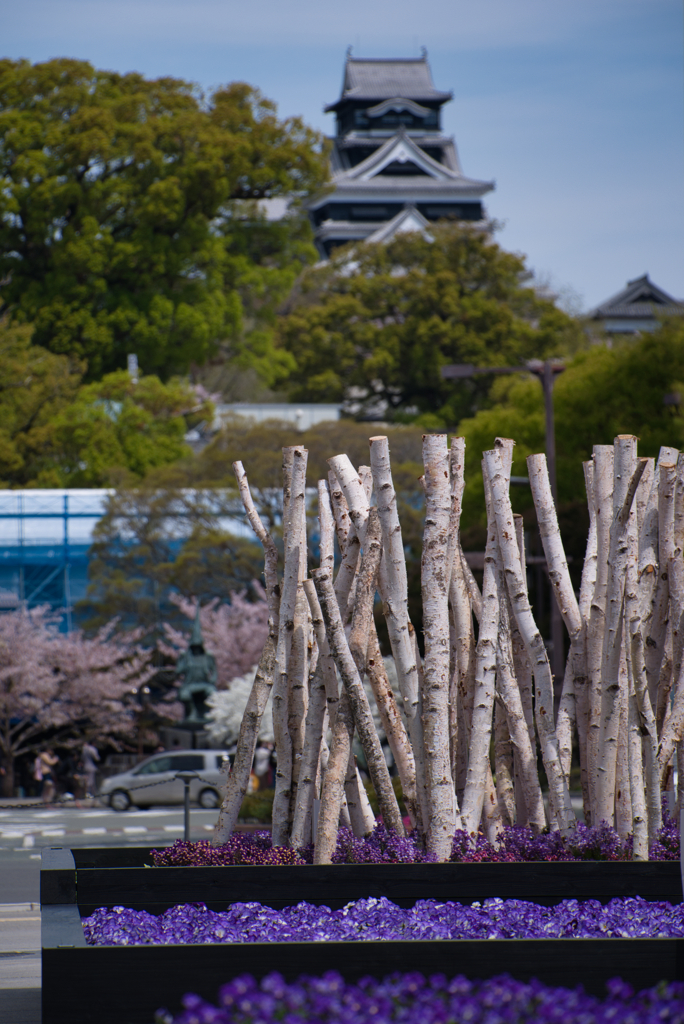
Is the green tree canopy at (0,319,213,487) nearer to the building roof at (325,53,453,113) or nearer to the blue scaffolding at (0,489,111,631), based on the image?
the blue scaffolding at (0,489,111,631)

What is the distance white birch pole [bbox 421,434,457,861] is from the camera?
6266 mm

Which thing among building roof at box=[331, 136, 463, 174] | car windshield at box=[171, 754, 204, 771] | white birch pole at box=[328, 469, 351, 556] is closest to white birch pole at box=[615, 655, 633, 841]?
white birch pole at box=[328, 469, 351, 556]

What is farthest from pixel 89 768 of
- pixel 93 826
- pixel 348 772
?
pixel 348 772

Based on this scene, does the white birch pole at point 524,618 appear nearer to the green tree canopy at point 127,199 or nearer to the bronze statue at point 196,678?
the bronze statue at point 196,678

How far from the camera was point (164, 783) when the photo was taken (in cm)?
2141

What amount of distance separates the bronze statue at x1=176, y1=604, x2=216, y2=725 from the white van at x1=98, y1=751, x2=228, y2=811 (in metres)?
3.20

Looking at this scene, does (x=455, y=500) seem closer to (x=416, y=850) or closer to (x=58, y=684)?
(x=416, y=850)

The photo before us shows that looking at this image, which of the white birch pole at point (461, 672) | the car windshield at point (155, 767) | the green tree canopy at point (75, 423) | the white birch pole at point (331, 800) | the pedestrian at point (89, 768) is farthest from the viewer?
the green tree canopy at point (75, 423)

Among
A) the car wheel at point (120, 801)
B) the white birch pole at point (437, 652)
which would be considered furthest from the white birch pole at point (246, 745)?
the car wheel at point (120, 801)

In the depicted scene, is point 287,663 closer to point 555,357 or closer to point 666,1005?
point 666,1005

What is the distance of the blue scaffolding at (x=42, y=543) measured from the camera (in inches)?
1289

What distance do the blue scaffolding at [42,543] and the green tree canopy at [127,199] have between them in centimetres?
1015

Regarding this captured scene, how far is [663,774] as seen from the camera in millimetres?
7223

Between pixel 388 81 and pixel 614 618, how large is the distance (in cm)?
7682
